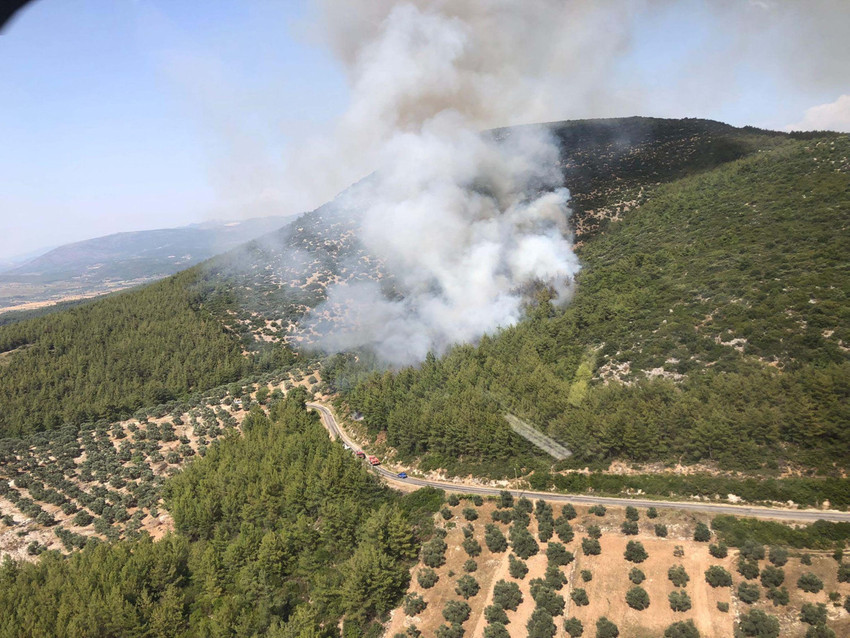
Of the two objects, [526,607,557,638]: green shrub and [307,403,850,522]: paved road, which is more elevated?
[307,403,850,522]: paved road

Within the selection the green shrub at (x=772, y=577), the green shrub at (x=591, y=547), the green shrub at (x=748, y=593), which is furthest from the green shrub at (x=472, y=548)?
the green shrub at (x=772, y=577)

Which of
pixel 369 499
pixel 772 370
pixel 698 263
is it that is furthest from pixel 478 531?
pixel 698 263

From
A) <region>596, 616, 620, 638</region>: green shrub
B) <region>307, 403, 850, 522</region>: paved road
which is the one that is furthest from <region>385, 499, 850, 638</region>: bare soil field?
<region>307, 403, 850, 522</region>: paved road

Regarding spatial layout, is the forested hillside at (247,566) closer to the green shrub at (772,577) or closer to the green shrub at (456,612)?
the green shrub at (456,612)

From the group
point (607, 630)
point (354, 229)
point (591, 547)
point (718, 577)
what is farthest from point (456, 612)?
point (354, 229)

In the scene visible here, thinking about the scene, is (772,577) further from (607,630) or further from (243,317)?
(243,317)

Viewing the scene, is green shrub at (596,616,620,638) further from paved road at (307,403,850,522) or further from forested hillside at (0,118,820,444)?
forested hillside at (0,118,820,444)

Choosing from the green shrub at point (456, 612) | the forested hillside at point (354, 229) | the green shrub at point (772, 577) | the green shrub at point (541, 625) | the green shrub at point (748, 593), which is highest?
the forested hillside at point (354, 229)
